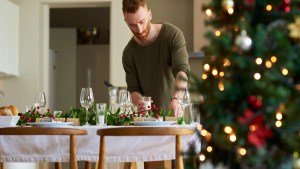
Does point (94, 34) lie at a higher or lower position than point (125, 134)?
higher

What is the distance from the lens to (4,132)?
318 cm

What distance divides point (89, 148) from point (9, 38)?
3.79 m

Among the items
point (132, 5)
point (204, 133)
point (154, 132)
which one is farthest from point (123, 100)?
point (204, 133)

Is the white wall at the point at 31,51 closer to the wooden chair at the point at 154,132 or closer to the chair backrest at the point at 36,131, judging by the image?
the chair backrest at the point at 36,131

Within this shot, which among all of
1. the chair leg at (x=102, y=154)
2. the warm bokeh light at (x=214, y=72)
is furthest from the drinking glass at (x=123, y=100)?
the warm bokeh light at (x=214, y=72)

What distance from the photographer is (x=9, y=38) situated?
6914 mm

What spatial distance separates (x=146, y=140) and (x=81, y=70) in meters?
7.71

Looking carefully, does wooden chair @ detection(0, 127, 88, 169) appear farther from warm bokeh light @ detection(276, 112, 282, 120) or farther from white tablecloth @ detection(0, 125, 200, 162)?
warm bokeh light @ detection(276, 112, 282, 120)

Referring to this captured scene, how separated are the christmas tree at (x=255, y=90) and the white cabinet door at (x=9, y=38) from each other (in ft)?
16.7

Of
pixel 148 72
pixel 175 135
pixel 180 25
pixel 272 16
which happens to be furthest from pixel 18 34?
pixel 272 16

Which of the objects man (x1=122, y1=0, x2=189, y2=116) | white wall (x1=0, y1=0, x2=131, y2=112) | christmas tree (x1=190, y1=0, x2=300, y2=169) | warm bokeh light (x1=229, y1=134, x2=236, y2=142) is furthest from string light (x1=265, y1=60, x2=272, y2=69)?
white wall (x1=0, y1=0, x2=131, y2=112)

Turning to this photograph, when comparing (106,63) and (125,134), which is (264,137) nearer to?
(125,134)

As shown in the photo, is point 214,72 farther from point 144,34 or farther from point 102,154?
point 144,34

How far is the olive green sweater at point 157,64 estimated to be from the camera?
4219mm
